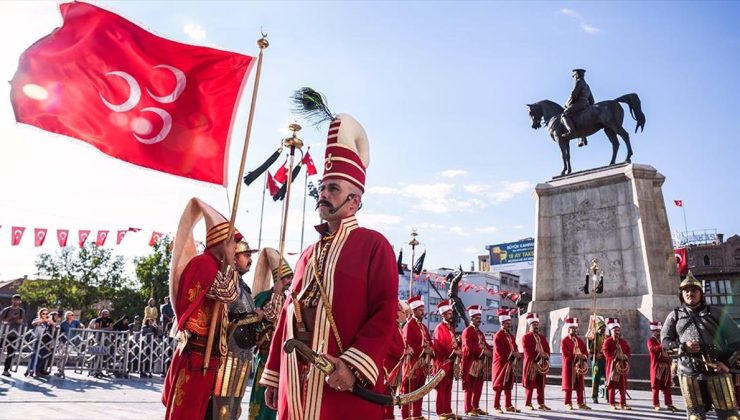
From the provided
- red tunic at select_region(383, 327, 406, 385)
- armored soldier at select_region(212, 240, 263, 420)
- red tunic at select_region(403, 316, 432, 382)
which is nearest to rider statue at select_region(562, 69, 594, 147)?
red tunic at select_region(403, 316, 432, 382)

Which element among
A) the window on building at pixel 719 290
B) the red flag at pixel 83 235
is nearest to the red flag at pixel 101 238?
the red flag at pixel 83 235

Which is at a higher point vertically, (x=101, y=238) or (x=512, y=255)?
(x=512, y=255)

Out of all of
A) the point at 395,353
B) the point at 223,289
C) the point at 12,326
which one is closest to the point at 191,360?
the point at 223,289

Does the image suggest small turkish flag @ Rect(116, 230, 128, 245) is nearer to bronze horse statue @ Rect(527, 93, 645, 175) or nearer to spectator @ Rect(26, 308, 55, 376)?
spectator @ Rect(26, 308, 55, 376)

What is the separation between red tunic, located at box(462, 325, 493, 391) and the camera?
12406mm

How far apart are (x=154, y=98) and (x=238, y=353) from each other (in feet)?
9.46

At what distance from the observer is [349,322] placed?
10.9 ft

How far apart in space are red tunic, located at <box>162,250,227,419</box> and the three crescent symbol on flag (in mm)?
1462

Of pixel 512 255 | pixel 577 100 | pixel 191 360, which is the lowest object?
pixel 191 360

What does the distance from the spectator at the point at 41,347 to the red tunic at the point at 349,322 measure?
15.3 metres

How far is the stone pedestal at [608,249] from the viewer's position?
18.4 meters

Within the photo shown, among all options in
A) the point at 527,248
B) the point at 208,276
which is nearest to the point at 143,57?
the point at 208,276

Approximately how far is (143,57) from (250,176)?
4.84 metres

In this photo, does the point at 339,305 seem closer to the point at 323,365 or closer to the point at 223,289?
the point at 323,365
